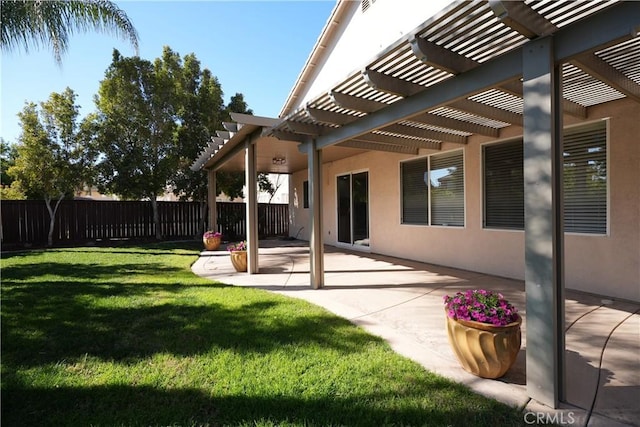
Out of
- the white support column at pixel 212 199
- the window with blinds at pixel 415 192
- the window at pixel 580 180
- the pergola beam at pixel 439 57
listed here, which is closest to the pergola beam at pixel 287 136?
the pergola beam at pixel 439 57

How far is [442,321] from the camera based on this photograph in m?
3.77

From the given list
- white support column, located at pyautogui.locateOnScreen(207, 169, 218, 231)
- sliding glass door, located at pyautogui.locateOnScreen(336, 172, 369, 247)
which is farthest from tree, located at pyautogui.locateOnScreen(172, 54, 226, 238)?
sliding glass door, located at pyautogui.locateOnScreen(336, 172, 369, 247)

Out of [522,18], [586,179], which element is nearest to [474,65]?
[522,18]

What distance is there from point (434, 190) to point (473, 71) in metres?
4.59

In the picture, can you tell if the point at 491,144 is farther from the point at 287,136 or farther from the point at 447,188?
the point at 287,136

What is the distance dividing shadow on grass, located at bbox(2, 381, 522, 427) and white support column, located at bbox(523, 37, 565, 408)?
15.7 inches

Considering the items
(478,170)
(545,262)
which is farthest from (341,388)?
(478,170)

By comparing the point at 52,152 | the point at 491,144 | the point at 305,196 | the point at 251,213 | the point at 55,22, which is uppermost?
the point at 55,22

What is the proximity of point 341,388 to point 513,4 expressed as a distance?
2.85 metres

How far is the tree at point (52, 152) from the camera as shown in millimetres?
9977

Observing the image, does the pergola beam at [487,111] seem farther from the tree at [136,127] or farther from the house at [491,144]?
the tree at [136,127]

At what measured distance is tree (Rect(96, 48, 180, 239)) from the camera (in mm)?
11555

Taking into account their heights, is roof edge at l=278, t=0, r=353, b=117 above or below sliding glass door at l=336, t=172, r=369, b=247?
above

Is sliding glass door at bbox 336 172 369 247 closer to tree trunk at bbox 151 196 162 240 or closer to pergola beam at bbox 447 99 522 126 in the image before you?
pergola beam at bbox 447 99 522 126
